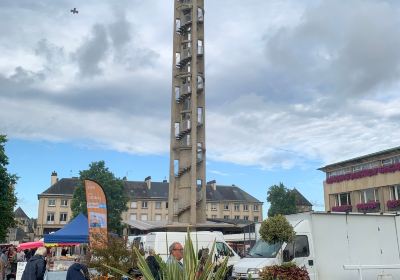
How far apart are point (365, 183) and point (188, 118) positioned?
807 inches

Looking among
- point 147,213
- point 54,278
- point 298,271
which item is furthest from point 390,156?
point 147,213

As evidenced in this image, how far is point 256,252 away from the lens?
16469mm

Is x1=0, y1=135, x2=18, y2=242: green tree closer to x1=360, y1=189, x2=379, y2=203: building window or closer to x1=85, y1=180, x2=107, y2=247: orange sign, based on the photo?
x1=85, y1=180, x2=107, y2=247: orange sign

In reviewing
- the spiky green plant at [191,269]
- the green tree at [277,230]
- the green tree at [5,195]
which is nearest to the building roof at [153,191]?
the green tree at [5,195]

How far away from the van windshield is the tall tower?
31.0 metres

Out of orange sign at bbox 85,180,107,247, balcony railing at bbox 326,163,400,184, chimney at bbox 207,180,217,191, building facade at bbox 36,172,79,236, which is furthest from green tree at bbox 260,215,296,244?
chimney at bbox 207,180,217,191

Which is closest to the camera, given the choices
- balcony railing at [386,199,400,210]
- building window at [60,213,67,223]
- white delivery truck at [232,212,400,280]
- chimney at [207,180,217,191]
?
white delivery truck at [232,212,400,280]

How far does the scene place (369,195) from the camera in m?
45.0

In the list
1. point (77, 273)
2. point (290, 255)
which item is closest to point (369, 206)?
point (290, 255)

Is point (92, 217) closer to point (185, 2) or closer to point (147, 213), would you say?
point (185, 2)

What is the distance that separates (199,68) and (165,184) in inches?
2097

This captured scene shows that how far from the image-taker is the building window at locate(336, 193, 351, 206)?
156ft

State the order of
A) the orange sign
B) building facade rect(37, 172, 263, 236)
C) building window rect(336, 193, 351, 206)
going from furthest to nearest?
1. building facade rect(37, 172, 263, 236)
2. building window rect(336, 193, 351, 206)
3. the orange sign

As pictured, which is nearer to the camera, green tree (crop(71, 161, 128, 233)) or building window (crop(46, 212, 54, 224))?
green tree (crop(71, 161, 128, 233))
